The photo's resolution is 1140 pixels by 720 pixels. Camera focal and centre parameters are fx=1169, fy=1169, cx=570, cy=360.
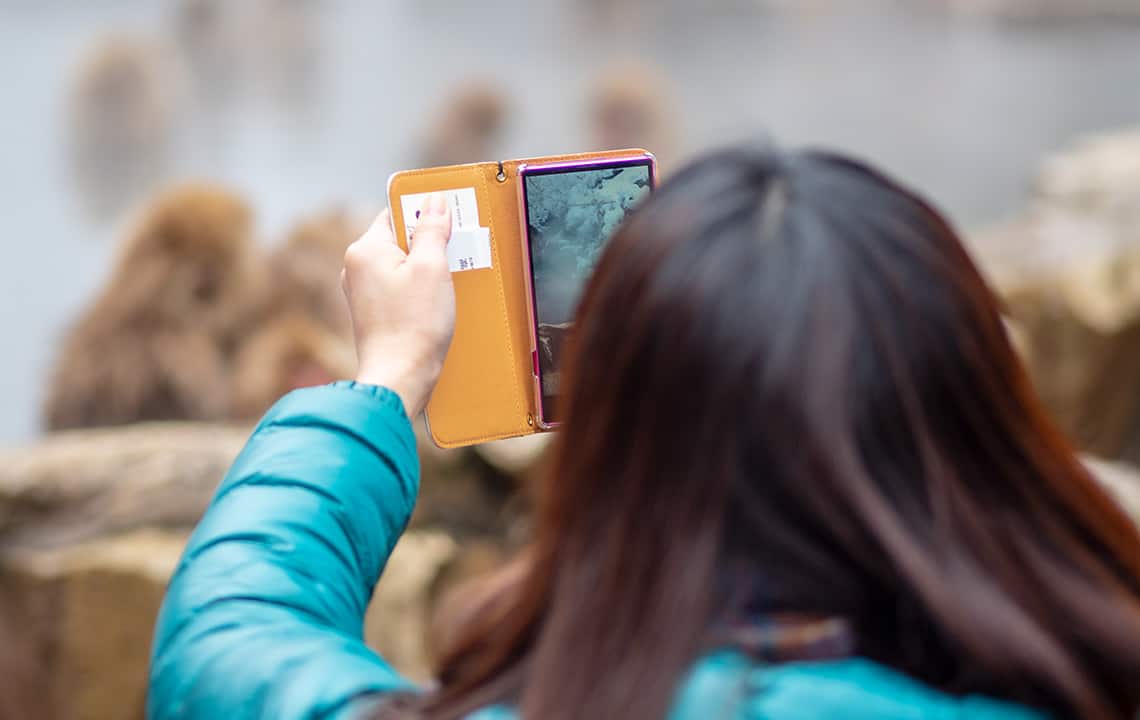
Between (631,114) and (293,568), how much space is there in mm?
2076

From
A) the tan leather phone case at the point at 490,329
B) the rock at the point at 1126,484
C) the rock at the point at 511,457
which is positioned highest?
the tan leather phone case at the point at 490,329

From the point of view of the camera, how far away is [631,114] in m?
2.30

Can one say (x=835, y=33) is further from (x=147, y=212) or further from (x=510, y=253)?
(x=510, y=253)

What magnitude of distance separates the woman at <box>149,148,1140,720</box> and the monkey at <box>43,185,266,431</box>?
3.56ft

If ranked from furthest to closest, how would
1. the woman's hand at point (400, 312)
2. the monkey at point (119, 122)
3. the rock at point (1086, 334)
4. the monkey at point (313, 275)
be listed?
the monkey at point (119, 122) → the rock at point (1086, 334) → the monkey at point (313, 275) → the woman's hand at point (400, 312)

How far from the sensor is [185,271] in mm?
1329

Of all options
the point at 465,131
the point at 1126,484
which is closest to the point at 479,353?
the point at 1126,484

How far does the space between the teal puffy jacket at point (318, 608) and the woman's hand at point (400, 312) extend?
14mm

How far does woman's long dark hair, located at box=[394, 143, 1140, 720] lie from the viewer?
240mm

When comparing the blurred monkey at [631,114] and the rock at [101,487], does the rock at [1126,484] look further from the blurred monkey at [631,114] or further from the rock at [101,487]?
the blurred monkey at [631,114]

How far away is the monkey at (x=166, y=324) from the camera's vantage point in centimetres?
130

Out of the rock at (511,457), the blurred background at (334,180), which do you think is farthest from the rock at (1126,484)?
the rock at (511,457)

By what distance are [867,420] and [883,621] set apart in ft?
0.14

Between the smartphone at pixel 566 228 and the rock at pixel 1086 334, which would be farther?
the rock at pixel 1086 334
